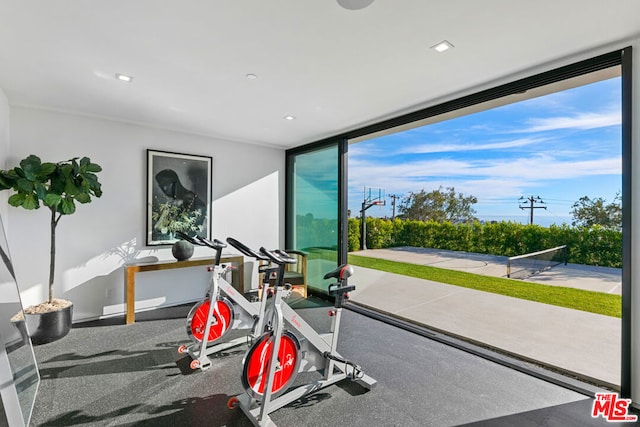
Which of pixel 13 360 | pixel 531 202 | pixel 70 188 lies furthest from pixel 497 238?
pixel 70 188

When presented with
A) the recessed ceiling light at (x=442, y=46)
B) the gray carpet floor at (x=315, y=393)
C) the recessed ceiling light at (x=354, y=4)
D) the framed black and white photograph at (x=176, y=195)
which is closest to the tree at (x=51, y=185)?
the framed black and white photograph at (x=176, y=195)

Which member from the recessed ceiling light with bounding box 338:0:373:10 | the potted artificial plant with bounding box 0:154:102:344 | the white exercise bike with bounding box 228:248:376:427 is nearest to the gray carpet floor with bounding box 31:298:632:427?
the white exercise bike with bounding box 228:248:376:427

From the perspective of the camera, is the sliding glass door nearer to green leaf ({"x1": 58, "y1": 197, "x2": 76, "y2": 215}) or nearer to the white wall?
the white wall

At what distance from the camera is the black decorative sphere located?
13.5 ft

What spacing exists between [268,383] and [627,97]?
3202 millimetres

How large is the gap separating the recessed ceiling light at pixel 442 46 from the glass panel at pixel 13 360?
11.3ft

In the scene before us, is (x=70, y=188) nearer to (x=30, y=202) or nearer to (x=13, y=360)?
(x=30, y=202)

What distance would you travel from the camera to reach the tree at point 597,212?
2.36m

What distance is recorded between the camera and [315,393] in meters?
2.30

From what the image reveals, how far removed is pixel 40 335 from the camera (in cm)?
310

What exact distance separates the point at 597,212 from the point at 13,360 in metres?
4.56

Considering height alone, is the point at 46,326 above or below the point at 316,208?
below

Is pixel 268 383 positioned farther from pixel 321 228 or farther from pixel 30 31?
pixel 321 228

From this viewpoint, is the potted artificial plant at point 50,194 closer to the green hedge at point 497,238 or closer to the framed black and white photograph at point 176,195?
the framed black and white photograph at point 176,195
